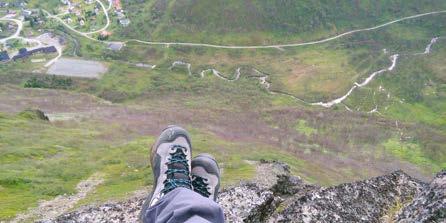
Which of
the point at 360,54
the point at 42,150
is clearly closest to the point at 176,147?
the point at 42,150

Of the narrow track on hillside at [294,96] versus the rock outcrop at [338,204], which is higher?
the rock outcrop at [338,204]

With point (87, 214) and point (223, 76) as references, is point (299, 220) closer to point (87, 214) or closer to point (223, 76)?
point (87, 214)

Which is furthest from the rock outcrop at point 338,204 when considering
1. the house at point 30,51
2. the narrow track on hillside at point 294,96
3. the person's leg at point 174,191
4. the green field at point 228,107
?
the house at point 30,51

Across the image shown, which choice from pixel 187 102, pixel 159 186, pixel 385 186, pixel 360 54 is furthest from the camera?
pixel 360 54

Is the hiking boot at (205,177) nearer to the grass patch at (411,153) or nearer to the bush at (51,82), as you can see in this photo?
the grass patch at (411,153)

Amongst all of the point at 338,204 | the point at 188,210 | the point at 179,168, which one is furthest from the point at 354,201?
the point at 188,210

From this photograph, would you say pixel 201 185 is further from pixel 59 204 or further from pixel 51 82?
pixel 51 82

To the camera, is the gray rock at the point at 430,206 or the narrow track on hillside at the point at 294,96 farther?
the narrow track on hillside at the point at 294,96
